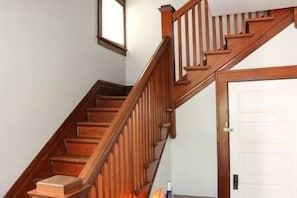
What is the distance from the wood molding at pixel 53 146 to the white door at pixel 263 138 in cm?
171

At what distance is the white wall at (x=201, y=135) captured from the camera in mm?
3199

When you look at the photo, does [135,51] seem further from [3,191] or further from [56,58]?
[3,191]

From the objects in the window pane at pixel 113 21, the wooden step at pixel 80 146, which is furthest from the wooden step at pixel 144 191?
the window pane at pixel 113 21

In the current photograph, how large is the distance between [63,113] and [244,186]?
214cm

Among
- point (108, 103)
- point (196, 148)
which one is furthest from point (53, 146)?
point (196, 148)

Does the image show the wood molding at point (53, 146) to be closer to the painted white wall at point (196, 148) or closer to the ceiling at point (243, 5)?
the painted white wall at point (196, 148)

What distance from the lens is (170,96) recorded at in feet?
11.0

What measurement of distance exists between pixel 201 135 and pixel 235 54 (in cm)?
99

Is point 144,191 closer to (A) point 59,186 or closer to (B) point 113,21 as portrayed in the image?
(A) point 59,186

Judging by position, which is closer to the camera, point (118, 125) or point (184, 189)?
point (118, 125)

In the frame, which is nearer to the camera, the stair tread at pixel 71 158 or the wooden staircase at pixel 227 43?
the stair tread at pixel 71 158

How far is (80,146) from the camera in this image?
3.12 m

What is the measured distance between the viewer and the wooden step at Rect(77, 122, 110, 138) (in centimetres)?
324

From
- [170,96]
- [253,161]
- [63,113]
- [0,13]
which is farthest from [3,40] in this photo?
[253,161]
